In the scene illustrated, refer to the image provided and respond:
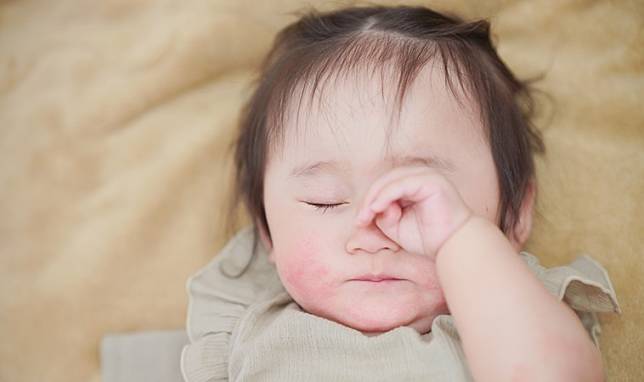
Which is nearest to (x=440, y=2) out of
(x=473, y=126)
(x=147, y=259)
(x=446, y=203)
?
(x=473, y=126)

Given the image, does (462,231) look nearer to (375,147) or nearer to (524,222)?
(375,147)

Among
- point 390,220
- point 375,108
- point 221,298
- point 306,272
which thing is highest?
point 375,108

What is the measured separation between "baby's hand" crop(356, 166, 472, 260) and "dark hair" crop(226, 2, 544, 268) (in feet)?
0.75

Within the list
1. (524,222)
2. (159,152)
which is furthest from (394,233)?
(159,152)

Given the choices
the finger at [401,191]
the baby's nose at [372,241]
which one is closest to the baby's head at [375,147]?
the baby's nose at [372,241]

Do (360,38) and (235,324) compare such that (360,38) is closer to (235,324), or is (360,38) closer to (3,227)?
(235,324)

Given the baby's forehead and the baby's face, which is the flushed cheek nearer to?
the baby's face

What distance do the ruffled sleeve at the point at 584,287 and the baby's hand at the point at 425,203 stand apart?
262 mm

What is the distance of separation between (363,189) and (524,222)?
377 mm

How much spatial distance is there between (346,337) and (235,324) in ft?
0.97

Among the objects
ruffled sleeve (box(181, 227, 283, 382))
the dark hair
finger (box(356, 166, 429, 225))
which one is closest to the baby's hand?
finger (box(356, 166, 429, 225))

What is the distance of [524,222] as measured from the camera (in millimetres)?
1467

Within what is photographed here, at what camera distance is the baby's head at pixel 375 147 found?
49.9 inches

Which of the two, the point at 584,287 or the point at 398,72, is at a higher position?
the point at 398,72
